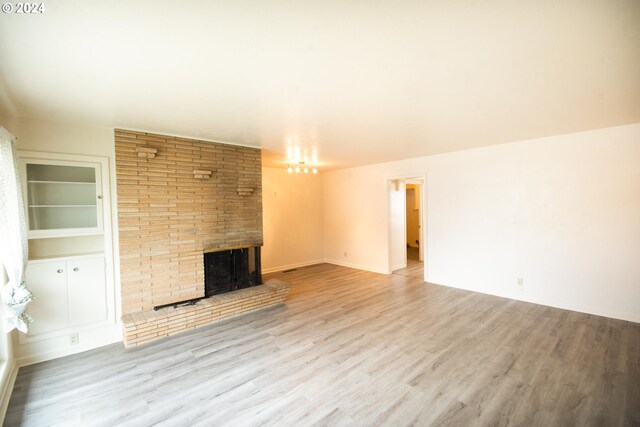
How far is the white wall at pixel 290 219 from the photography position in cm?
638

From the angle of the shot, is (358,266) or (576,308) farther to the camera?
(358,266)

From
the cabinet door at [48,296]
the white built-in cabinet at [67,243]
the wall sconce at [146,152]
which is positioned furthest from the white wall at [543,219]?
the cabinet door at [48,296]

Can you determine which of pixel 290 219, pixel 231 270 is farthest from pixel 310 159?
pixel 231 270

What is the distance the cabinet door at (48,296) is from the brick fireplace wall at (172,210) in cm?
53

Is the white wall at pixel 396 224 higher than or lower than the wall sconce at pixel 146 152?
lower

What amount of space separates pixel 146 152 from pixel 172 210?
2.51 feet

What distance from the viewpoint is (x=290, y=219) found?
6.78m

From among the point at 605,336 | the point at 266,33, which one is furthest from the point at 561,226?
the point at 266,33

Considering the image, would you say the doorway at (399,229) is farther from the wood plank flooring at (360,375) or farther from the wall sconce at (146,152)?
the wall sconce at (146,152)

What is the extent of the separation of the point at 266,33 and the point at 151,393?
284cm

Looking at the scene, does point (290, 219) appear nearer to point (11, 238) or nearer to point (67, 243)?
point (67, 243)

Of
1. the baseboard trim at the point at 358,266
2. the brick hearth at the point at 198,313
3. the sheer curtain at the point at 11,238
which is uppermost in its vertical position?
the sheer curtain at the point at 11,238

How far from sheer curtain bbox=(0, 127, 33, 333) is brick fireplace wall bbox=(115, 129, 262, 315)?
0.90m

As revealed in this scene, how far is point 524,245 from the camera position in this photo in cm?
421
